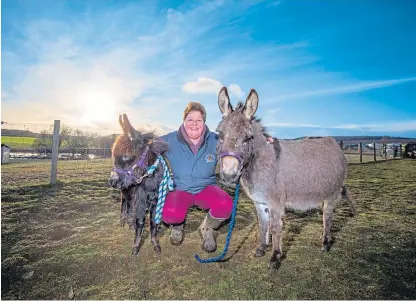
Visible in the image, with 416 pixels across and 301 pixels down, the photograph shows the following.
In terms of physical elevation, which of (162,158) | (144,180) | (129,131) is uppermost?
(129,131)

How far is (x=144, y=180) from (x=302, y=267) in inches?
115

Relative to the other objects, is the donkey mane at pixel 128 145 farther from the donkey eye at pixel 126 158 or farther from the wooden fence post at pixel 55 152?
the wooden fence post at pixel 55 152

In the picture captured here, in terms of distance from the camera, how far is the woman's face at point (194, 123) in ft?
15.7

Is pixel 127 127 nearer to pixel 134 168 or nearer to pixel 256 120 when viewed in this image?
pixel 134 168

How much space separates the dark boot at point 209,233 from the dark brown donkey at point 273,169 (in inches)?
30.4

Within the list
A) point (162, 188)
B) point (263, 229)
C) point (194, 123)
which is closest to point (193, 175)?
point (162, 188)

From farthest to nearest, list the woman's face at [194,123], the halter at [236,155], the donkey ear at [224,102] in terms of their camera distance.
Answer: the woman's face at [194,123] → the donkey ear at [224,102] → the halter at [236,155]

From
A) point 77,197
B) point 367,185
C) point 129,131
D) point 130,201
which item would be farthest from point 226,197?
point 367,185

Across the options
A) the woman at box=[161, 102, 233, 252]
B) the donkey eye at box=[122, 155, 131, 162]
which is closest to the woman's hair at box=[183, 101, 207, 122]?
the woman at box=[161, 102, 233, 252]

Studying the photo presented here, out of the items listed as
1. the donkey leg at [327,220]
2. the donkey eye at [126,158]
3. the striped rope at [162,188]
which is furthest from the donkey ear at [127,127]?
the donkey leg at [327,220]

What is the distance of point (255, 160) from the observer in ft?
13.9

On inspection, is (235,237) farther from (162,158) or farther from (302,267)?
(162,158)

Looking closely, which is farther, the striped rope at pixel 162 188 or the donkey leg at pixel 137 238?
the striped rope at pixel 162 188

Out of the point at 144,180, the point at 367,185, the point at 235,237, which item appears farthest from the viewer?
the point at 367,185
